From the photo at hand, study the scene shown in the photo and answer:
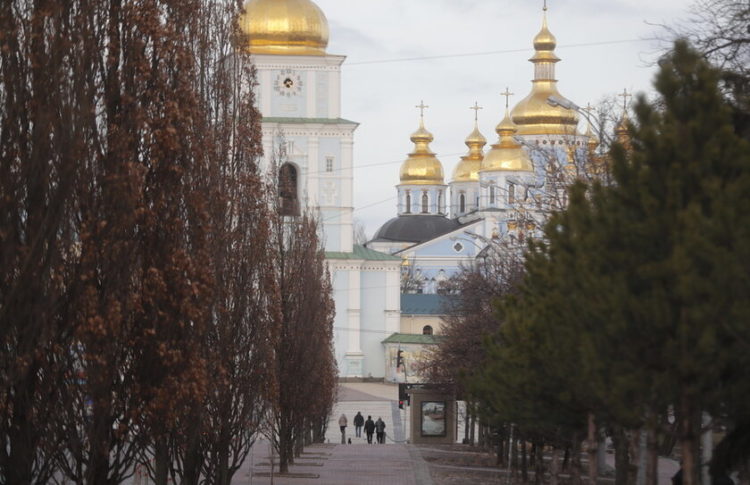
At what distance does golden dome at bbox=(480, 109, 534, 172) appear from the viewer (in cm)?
10825

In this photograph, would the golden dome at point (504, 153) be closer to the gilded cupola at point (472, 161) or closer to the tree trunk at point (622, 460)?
the gilded cupola at point (472, 161)

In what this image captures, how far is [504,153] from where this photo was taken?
110 meters

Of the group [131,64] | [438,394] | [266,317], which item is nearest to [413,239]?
[438,394]

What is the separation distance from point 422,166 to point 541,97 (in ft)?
84.8

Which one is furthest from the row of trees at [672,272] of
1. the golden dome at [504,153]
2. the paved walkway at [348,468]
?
the golden dome at [504,153]

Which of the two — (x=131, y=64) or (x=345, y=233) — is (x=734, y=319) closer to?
(x=131, y=64)

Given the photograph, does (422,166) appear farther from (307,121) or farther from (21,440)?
(21,440)

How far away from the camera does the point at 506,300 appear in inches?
802

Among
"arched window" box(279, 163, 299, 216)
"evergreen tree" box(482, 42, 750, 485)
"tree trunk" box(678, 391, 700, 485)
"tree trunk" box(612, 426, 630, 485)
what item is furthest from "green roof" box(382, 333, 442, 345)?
"evergreen tree" box(482, 42, 750, 485)

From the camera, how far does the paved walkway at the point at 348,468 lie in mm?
32156

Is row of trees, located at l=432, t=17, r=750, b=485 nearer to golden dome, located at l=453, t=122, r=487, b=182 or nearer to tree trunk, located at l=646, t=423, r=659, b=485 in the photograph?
tree trunk, located at l=646, t=423, r=659, b=485

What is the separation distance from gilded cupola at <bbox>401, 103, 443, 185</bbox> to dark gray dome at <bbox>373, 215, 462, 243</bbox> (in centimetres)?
285

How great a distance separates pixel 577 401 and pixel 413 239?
110m

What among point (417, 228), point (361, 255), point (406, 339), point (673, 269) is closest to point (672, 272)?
point (673, 269)
